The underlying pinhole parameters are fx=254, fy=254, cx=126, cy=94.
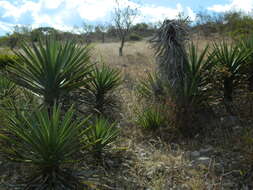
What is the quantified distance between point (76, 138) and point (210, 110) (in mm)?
3144

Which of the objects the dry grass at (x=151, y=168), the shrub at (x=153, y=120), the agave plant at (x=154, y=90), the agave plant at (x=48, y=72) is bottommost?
the dry grass at (x=151, y=168)

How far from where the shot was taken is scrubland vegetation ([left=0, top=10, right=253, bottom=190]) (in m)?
3.00

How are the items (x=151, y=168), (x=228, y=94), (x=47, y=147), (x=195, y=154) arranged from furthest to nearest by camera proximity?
(x=228, y=94) < (x=195, y=154) < (x=151, y=168) < (x=47, y=147)

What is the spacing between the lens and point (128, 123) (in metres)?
5.45

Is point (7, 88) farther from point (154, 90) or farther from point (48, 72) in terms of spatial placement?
point (154, 90)

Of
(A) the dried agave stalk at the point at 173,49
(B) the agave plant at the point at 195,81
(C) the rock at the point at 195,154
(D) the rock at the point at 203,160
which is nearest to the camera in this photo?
(D) the rock at the point at 203,160

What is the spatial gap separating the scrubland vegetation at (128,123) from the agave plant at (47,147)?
0.01 metres

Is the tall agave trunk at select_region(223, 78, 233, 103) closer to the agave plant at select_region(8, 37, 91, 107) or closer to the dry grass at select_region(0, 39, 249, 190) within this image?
the dry grass at select_region(0, 39, 249, 190)

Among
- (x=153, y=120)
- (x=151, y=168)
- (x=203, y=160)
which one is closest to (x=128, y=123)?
(x=153, y=120)

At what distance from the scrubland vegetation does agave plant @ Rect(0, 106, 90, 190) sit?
0.01 m

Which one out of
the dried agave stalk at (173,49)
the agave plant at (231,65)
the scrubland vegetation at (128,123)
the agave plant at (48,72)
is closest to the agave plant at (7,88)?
the scrubland vegetation at (128,123)

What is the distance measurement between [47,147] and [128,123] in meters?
2.78

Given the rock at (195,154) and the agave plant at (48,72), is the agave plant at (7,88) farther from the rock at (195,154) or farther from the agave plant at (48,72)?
the rock at (195,154)

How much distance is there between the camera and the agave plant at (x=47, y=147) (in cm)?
283
